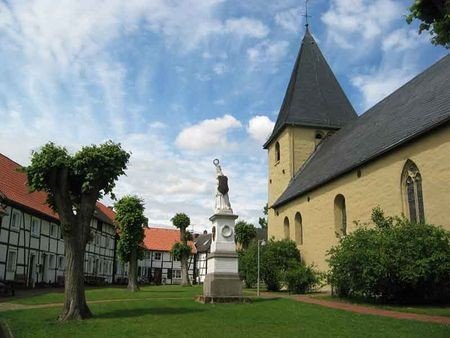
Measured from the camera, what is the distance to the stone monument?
1861 centimetres

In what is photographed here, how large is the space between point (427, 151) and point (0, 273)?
2264 centimetres

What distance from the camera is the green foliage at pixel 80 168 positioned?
13500 millimetres

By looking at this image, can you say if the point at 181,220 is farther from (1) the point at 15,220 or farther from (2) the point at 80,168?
(2) the point at 80,168

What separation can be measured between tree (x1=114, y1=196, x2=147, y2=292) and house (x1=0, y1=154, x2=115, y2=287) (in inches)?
185

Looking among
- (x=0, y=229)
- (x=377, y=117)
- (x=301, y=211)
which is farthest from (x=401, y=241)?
(x=0, y=229)

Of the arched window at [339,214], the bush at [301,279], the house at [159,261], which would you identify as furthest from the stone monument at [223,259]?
the house at [159,261]

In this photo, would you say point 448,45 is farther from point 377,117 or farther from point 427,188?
point 377,117

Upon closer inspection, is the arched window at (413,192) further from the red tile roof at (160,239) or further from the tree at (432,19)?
the red tile roof at (160,239)

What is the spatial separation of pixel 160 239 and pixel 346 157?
4959 centimetres

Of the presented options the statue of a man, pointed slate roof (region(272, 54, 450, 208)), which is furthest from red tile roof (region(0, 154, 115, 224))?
pointed slate roof (region(272, 54, 450, 208))

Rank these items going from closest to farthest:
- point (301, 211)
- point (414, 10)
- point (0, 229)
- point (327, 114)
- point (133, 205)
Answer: point (414, 10) < point (0, 229) < point (301, 211) < point (133, 205) < point (327, 114)

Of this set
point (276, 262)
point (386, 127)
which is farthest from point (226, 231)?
point (386, 127)

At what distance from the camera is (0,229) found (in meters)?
26.2

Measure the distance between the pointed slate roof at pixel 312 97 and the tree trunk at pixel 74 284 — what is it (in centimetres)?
2484
